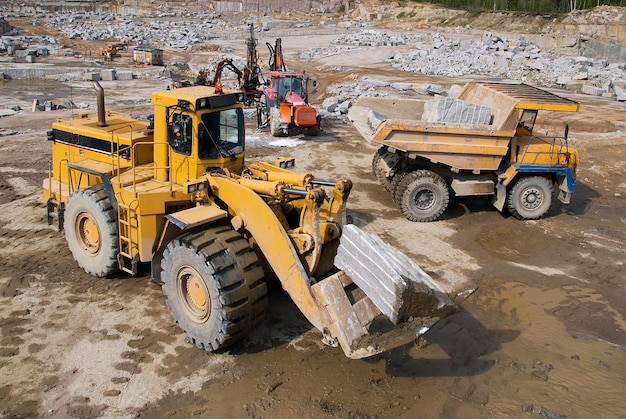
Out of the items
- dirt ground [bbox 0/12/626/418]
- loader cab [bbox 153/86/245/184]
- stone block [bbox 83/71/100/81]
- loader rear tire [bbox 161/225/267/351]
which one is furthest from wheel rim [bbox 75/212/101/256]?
stone block [bbox 83/71/100/81]

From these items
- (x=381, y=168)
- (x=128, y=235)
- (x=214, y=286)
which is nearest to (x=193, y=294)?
(x=214, y=286)

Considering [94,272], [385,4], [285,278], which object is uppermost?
[385,4]

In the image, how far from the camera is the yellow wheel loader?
495 centimetres

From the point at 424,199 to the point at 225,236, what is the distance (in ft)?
17.9

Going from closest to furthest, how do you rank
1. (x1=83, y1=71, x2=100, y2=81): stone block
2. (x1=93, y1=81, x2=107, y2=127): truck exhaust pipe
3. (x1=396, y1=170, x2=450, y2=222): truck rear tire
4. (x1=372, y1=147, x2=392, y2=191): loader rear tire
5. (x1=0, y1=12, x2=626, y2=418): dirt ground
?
(x1=0, y1=12, x2=626, y2=418): dirt ground, (x1=93, y1=81, x2=107, y2=127): truck exhaust pipe, (x1=396, y1=170, x2=450, y2=222): truck rear tire, (x1=372, y1=147, x2=392, y2=191): loader rear tire, (x1=83, y1=71, x2=100, y2=81): stone block

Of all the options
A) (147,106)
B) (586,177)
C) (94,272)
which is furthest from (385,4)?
(94,272)

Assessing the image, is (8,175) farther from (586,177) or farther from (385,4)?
(385,4)

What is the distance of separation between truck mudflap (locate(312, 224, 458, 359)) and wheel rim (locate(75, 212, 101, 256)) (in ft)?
11.8

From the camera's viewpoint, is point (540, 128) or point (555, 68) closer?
point (540, 128)

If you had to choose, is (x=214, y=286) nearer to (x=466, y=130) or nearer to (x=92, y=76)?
(x=466, y=130)

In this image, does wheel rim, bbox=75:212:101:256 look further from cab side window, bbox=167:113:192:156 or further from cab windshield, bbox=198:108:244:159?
cab windshield, bbox=198:108:244:159

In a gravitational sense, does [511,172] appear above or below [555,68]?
below

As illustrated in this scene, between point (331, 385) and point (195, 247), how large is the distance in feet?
6.45

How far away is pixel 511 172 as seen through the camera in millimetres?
10094
